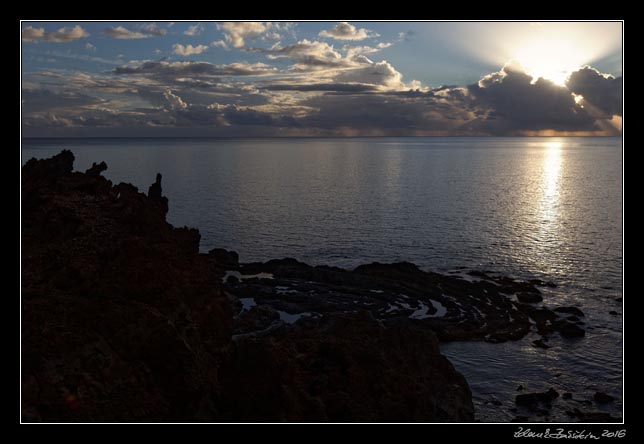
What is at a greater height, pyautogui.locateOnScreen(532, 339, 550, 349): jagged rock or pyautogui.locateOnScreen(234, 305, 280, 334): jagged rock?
pyautogui.locateOnScreen(234, 305, 280, 334): jagged rock

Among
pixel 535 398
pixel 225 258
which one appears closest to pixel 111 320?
pixel 535 398

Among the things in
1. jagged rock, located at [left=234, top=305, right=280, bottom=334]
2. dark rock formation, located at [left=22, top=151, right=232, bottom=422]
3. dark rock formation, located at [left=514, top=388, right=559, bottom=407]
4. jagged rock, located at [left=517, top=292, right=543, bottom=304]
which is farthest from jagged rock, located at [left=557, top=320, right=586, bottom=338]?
dark rock formation, located at [left=22, top=151, right=232, bottom=422]

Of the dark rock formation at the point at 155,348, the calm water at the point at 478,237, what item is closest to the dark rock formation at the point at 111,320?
the dark rock formation at the point at 155,348

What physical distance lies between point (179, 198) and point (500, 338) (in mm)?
109262

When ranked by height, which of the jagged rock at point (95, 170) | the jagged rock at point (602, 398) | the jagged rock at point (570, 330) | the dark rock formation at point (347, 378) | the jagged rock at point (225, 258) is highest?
the jagged rock at point (95, 170)

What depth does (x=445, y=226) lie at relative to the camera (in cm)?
10888

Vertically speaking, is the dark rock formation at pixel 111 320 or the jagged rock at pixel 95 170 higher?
the jagged rock at pixel 95 170

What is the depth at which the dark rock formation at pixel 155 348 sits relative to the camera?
1989cm

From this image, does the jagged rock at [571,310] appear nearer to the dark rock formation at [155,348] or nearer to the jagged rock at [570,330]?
the jagged rock at [570,330]

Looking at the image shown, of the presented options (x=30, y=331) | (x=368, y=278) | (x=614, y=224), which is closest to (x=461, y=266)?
(x=368, y=278)

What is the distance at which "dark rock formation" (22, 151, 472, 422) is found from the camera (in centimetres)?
1989

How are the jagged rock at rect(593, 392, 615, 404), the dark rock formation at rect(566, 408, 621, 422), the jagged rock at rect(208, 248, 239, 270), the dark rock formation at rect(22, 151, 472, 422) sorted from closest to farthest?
the dark rock formation at rect(22, 151, 472, 422), the dark rock formation at rect(566, 408, 621, 422), the jagged rock at rect(593, 392, 615, 404), the jagged rock at rect(208, 248, 239, 270)

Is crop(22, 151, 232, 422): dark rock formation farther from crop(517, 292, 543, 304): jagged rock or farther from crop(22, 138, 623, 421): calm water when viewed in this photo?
crop(517, 292, 543, 304): jagged rock

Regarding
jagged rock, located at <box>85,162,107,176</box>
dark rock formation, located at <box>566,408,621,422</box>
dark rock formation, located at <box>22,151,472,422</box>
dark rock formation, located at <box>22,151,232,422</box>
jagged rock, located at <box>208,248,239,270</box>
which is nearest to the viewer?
dark rock formation, located at <box>22,151,232,422</box>
